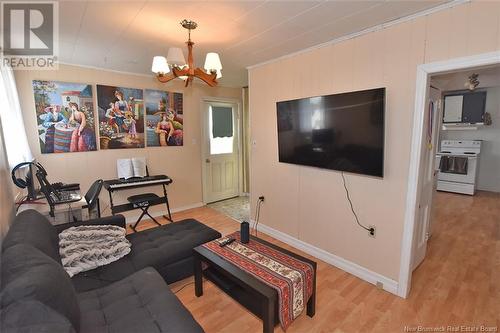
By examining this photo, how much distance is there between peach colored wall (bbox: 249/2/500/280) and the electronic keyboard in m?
1.65

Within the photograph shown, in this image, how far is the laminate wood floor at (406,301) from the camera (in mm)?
1983

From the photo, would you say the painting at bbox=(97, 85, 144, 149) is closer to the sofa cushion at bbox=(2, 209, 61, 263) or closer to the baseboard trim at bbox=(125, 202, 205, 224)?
the baseboard trim at bbox=(125, 202, 205, 224)

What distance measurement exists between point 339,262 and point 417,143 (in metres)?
1.50

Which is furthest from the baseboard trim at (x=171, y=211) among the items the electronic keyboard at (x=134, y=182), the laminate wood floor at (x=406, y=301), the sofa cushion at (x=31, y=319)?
the sofa cushion at (x=31, y=319)

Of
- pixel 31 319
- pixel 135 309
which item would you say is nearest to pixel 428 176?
pixel 135 309

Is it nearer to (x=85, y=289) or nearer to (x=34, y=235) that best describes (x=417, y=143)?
(x=85, y=289)

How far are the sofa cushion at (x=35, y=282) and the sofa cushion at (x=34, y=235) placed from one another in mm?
130

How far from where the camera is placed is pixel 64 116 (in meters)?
3.41

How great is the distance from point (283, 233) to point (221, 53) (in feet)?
8.10

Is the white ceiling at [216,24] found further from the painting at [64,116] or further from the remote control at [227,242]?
the remote control at [227,242]

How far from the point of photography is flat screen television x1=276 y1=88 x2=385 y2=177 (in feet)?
7.50

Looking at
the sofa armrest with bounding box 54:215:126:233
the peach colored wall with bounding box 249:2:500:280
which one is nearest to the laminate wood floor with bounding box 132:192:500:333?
the peach colored wall with bounding box 249:2:500:280

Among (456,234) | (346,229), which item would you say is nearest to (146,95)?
(346,229)

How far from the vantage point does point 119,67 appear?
11.8ft
